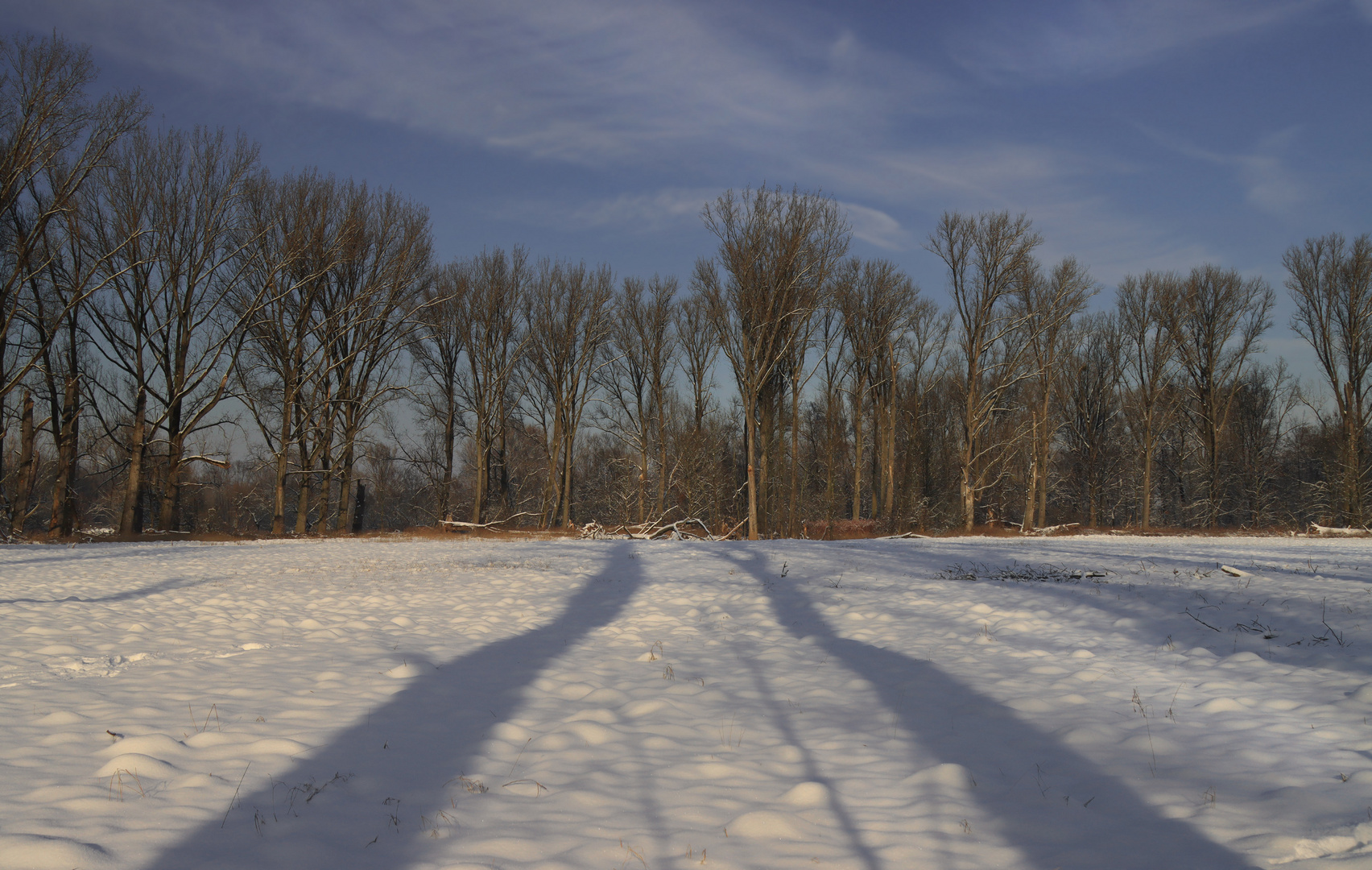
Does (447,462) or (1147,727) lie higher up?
(447,462)

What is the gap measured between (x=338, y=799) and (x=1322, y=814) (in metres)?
4.73

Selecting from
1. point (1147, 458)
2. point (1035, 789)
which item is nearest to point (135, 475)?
point (1035, 789)

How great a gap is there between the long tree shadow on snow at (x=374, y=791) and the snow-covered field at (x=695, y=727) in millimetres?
21

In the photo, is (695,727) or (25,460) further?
(25,460)

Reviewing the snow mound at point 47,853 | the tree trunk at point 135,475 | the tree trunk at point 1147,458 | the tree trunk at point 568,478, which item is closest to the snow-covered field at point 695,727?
the snow mound at point 47,853

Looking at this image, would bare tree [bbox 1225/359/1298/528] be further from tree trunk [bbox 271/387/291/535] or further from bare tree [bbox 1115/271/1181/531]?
tree trunk [bbox 271/387/291/535]

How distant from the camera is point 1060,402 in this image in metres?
42.3

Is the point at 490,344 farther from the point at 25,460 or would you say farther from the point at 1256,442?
the point at 1256,442

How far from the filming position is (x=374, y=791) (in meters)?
3.68

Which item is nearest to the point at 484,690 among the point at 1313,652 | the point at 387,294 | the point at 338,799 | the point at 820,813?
the point at 338,799

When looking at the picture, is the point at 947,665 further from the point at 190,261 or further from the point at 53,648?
the point at 190,261

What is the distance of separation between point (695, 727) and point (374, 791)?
7.12 feet

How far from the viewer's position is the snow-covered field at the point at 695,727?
315 cm

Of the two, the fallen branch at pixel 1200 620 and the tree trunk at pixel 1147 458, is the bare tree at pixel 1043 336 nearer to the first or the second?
the tree trunk at pixel 1147 458
